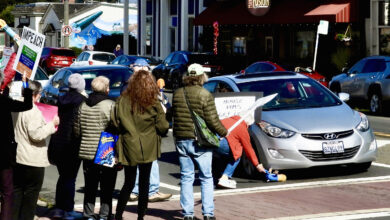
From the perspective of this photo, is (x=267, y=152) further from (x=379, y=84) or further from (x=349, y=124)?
(x=379, y=84)

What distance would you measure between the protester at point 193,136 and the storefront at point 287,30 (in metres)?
21.0

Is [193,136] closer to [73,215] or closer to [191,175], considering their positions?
[191,175]

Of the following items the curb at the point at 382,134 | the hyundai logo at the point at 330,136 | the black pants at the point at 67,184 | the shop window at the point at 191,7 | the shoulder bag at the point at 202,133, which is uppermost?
the shop window at the point at 191,7

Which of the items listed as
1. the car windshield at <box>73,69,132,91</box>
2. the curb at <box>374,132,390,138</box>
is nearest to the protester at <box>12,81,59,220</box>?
the car windshield at <box>73,69,132,91</box>

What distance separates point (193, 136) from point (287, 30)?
104 feet

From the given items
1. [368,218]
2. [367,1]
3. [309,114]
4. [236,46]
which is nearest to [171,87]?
[367,1]

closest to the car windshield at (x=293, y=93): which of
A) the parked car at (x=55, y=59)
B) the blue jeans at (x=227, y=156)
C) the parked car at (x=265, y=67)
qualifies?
the blue jeans at (x=227, y=156)

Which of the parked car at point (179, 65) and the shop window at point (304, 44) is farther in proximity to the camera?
the shop window at point (304, 44)

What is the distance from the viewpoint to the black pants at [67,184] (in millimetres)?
9328

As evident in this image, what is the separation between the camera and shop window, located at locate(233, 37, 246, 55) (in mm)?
43938

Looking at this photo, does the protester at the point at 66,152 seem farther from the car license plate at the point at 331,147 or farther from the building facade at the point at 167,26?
the building facade at the point at 167,26

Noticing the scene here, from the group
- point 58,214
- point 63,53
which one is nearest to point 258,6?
point 63,53

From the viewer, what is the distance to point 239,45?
44.4 m

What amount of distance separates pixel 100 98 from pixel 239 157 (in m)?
3.33
